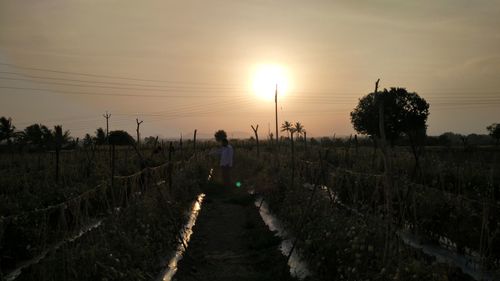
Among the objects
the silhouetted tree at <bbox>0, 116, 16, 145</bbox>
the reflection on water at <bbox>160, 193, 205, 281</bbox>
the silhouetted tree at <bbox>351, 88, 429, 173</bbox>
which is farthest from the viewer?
the silhouetted tree at <bbox>0, 116, 16, 145</bbox>

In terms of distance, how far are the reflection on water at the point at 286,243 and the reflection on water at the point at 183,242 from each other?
5.43 ft

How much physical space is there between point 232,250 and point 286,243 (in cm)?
109

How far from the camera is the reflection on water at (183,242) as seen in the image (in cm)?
626

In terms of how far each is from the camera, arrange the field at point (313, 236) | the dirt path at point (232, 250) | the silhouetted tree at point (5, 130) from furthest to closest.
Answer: the silhouetted tree at point (5, 130)
the dirt path at point (232, 250)
the field at point (313, 236)

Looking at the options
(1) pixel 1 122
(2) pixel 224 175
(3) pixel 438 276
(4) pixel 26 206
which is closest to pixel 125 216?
(4) pixel 26 206

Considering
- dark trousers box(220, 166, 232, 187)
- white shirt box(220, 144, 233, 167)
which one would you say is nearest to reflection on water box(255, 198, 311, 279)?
white shirt box(220, 144, 233, 167)

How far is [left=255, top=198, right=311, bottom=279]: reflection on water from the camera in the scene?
6.28 m

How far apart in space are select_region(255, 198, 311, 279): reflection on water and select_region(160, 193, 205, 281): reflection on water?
165 cm

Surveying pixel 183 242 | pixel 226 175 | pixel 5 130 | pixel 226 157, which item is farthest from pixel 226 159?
pixel 5 130

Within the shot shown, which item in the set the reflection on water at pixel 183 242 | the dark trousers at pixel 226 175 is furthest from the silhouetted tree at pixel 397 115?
the reflection on water at pixel 183 242

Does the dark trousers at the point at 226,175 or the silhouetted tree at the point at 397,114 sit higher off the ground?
the silhouetted tree at the point at 397,114

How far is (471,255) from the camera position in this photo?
6.33 m

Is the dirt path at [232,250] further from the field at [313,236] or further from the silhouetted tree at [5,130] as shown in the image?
the silhouetted tree at [5,130]

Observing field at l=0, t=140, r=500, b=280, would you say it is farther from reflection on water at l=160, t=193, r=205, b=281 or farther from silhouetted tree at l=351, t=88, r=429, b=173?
silhouetted tree at l=351, t=88, r=429, b=173
